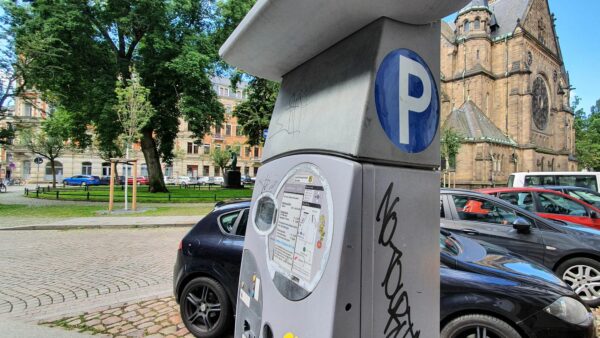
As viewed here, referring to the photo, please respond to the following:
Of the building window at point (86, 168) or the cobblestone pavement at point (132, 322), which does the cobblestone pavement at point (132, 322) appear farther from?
the building window at point (86, 168)

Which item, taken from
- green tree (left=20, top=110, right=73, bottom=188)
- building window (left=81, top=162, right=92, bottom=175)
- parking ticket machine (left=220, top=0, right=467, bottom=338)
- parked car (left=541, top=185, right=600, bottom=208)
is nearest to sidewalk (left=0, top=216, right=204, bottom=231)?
parking ticket machine (left=220, top=0, right=467, bottom=338)

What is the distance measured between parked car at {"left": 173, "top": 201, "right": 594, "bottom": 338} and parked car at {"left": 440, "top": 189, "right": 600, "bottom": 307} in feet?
6.55

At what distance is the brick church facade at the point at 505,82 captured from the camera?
44156mm

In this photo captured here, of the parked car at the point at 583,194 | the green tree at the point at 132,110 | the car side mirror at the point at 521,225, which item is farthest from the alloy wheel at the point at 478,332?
the green tree at the point at 132,110

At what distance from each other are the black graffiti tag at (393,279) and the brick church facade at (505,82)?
4367cm

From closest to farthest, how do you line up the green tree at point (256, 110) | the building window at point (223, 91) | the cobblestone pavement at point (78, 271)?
1. the cobblestone pavement at point (78, 271)
2. the green tree at point (256, 110)
3. the building window at point (223, 91)

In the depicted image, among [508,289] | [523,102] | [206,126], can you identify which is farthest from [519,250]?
→ [523,102]

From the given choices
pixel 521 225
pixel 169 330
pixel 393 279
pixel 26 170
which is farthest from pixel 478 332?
pixel 26 170

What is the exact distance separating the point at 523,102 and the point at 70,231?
176ft

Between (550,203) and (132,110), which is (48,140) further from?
(550,203)

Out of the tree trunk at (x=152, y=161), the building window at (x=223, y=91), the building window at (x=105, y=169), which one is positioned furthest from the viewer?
the building window at (x=223, y=91)

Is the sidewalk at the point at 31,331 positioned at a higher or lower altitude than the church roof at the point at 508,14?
lower

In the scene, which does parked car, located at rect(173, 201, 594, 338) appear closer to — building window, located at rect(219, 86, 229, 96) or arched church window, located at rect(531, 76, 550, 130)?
arched church window, located at rect(531, 76, 550, 130)

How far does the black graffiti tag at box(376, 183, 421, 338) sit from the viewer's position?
1381mm
